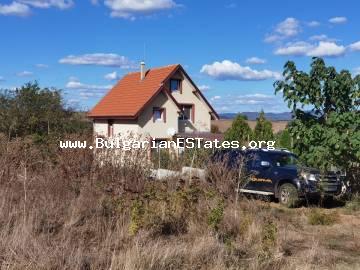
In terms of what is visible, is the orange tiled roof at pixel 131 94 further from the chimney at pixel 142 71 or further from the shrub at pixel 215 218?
the shrub at pixel 215 218

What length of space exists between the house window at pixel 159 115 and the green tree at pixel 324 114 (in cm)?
2780

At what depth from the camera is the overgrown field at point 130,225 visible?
18.6 feet

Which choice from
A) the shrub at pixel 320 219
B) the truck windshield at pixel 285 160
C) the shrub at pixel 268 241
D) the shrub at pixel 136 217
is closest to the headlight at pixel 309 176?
the truck windshield at pixel 285 160

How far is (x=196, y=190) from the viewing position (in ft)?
26.5

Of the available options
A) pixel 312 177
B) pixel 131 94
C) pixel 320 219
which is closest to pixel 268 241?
pixel 320 219

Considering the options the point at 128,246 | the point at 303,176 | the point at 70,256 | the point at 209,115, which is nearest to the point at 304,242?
the point at 128,246

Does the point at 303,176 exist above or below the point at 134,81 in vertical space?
below

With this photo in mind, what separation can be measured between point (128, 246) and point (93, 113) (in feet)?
135

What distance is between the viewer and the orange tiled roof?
41375 mm

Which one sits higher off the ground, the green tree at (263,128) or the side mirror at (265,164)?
the green tree at (263,128)

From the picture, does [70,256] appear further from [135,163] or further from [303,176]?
[303,176]

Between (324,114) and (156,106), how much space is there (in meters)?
28.1

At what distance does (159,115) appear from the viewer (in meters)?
41.7

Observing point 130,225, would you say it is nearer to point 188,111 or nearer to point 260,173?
point 260,173
